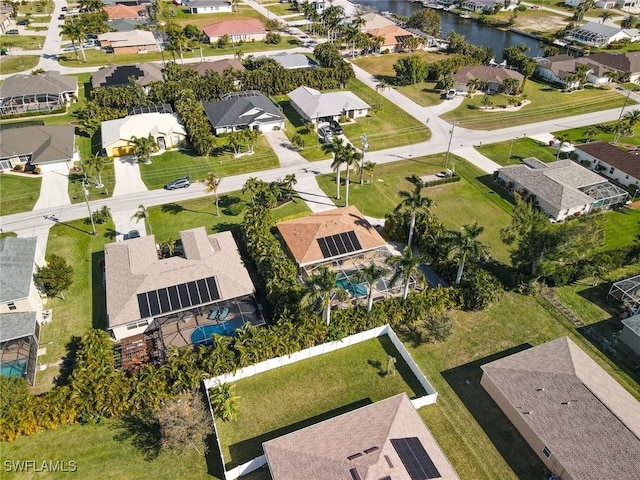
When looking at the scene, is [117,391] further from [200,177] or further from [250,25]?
[250,25]

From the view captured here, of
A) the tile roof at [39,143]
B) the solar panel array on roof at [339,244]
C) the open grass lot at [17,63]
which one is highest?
the open grass lot at [17,63]

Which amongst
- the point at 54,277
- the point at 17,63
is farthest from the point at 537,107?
the point at 17,63

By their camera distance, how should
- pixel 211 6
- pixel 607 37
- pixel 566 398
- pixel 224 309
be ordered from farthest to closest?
pixel 211 6 < pixel 607 37 < pixel 224 309 < pixel 566 398

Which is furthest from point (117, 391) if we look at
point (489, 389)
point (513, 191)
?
point (513, 191)

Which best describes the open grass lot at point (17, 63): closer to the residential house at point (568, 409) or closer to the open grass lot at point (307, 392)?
the open grass lot at point (307, 392)

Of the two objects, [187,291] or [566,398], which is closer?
[566,398]

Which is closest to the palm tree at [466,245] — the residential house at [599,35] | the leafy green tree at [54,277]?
the leafy green tree at [54,277]
